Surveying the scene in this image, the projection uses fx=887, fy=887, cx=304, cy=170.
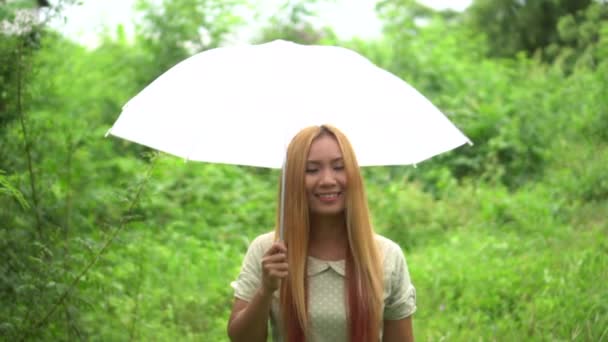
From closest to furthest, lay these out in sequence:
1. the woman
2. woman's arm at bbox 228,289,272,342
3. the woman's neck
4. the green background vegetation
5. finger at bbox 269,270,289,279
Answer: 1. finger at bbox 269,270,289,279
2. woman's arm at bbox 228,289,272,342
3. the woman
4. the woman's neck
5. the green background vegetation

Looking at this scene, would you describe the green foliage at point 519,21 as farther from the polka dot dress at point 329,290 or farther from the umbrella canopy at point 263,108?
the polka dot dress at point 329,290

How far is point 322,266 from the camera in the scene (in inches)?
113

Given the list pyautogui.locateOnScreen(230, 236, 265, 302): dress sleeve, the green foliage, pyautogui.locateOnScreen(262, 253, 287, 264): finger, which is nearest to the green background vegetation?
the green foliage

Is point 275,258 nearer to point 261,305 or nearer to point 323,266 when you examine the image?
point 261,305

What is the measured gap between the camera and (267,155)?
112 inches

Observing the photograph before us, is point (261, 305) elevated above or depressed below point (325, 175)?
below

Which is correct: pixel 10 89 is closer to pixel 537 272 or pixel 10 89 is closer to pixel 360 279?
pixel 360 279

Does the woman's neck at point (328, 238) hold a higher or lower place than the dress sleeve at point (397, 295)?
higher

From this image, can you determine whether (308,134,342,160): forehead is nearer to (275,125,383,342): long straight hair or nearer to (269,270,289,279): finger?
(275,125,383,342): long straight hair

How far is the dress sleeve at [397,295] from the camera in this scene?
2932 mm

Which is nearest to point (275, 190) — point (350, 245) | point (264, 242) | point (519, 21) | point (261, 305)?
point (264, 242)

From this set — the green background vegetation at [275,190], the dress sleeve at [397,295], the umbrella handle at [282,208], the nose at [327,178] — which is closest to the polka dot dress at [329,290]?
the dress sleeve at [397,295]

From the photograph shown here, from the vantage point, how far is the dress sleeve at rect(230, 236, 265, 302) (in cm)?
288

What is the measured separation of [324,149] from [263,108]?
0.76 feet
